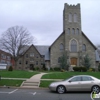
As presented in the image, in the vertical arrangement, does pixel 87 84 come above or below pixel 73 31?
below

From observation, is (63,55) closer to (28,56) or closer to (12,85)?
(28,56)

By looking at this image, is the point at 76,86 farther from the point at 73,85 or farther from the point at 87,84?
the point at 87,84

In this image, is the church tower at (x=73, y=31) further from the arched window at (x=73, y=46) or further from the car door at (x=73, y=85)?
the car door at (x=73, y=85)

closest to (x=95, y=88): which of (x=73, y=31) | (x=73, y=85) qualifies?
(x=73, y=85)

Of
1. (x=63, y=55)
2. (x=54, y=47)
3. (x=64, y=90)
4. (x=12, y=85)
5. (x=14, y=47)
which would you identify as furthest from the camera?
(x=14, y=47)

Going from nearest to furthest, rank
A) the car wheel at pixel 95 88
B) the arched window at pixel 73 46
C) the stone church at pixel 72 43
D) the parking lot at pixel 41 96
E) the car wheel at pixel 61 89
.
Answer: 1. the parking lot at pixel 41 96
2. the car wheel at pixel 61 89
3. the car wheel at pixel 95 88
4. the stone church at pixel 72 43
5. the arched window at pixel 73 46

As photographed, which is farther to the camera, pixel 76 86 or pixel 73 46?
pixel 73 46

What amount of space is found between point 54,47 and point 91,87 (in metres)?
36.1

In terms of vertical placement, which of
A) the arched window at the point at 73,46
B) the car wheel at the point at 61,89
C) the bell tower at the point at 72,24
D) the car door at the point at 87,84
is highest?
the bell tower at the point at 72,24

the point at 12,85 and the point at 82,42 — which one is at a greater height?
the point at 82,42

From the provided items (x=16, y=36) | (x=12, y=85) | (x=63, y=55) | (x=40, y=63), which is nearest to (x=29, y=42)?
(x=16, y=36)

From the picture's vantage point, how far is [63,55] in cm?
4712

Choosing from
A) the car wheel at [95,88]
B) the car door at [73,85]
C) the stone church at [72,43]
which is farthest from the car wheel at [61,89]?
the stone church at [72,43]

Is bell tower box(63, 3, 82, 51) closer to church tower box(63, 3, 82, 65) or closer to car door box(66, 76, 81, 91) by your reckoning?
church tower box(63, 3, 82, 65)
